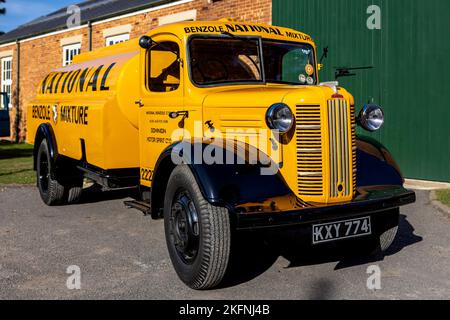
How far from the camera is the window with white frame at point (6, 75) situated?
21750 millimetres

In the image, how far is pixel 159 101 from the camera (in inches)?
203

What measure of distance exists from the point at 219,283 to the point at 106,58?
12.4 ft

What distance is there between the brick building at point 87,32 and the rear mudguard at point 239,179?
705cm

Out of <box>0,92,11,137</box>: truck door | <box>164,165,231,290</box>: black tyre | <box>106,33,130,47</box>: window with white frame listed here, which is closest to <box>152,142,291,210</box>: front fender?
<box>164,165,231,290</box>: black tyre

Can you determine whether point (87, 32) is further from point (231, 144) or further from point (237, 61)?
point (231, 144)

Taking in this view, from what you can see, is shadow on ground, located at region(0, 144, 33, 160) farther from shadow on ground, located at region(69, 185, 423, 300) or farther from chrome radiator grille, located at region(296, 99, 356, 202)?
chrome radiator grille, located at region(296, 99, 356, 202)

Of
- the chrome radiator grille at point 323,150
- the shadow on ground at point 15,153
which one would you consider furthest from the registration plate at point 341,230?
the shadow on ground at point 15,153

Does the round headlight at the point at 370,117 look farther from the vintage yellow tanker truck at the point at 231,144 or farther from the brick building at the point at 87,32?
the brick building at the point at 87,32

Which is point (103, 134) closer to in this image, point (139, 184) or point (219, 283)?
point (139, 184)

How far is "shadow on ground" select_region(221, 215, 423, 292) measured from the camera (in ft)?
14.9

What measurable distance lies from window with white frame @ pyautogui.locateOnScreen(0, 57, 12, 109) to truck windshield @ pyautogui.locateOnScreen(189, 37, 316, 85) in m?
19.0

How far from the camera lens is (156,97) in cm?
520

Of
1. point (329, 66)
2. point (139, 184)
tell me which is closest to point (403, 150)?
point (329, 66)

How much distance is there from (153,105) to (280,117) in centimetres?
170
